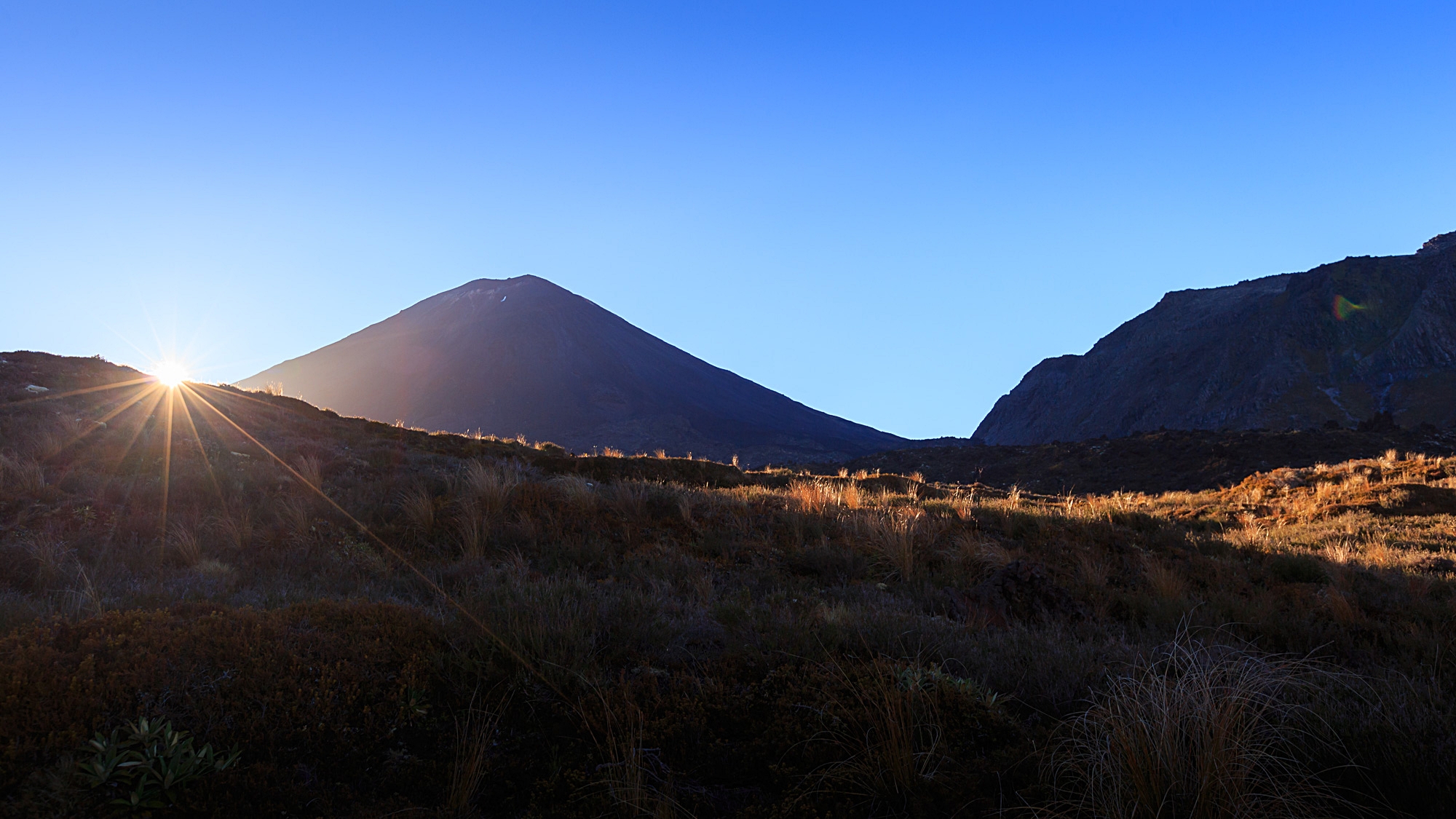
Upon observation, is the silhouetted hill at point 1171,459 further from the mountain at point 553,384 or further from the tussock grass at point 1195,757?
the mountain at point 553,384

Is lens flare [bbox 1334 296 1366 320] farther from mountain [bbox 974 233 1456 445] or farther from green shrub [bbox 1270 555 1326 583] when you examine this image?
green shrub [bbox 1270 555 1326 583]

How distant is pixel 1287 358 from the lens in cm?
8206

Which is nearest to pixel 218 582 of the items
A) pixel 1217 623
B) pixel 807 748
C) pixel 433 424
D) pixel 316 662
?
pixel 316 662

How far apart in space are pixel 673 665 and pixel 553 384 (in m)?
119

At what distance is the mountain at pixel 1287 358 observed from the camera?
74.7m

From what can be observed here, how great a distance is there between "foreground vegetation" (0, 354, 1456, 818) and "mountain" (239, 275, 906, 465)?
245 feet

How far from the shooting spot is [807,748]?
328cm

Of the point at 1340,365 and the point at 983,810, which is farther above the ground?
the point at 1340,365

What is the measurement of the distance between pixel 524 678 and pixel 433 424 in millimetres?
110570

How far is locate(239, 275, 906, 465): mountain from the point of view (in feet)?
332

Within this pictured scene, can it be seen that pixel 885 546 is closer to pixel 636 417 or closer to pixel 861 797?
pixel 861 797

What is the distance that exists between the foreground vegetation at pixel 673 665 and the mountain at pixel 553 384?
74773mm

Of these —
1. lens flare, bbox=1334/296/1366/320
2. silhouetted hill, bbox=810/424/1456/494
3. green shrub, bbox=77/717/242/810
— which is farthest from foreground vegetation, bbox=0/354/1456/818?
lens flare, bbox=1334/296/1366/320

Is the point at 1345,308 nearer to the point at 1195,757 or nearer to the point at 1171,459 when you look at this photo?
the point at 1171,459
